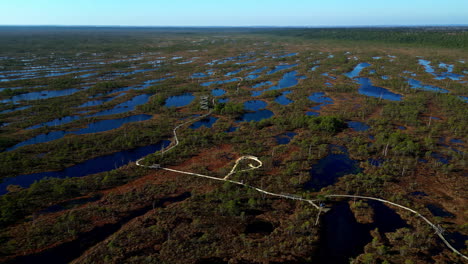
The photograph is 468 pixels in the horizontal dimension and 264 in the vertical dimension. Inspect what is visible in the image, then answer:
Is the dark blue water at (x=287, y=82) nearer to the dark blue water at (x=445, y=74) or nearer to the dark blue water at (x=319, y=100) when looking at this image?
the dark blue water at (x=319, y=100)

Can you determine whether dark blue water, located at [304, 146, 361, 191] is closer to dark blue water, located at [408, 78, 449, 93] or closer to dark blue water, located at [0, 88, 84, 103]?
dark blue water, located at [408, 78, 449, 93]

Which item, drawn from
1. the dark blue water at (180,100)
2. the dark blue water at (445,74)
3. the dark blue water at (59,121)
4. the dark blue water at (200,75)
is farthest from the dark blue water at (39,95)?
the dark blue water at (445,74)

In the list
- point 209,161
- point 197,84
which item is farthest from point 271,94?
point 209,161

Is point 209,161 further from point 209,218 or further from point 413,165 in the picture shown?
point 413,165

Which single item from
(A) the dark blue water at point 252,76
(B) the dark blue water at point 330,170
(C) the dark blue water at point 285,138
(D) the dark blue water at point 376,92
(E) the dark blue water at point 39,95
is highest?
(A) the dark blue water at point 252,76

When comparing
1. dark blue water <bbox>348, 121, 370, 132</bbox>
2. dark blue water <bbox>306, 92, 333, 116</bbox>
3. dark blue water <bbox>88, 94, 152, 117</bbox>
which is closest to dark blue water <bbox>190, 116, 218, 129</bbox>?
dark blue water <bbox>88, 94, 152, 117</bbox>
